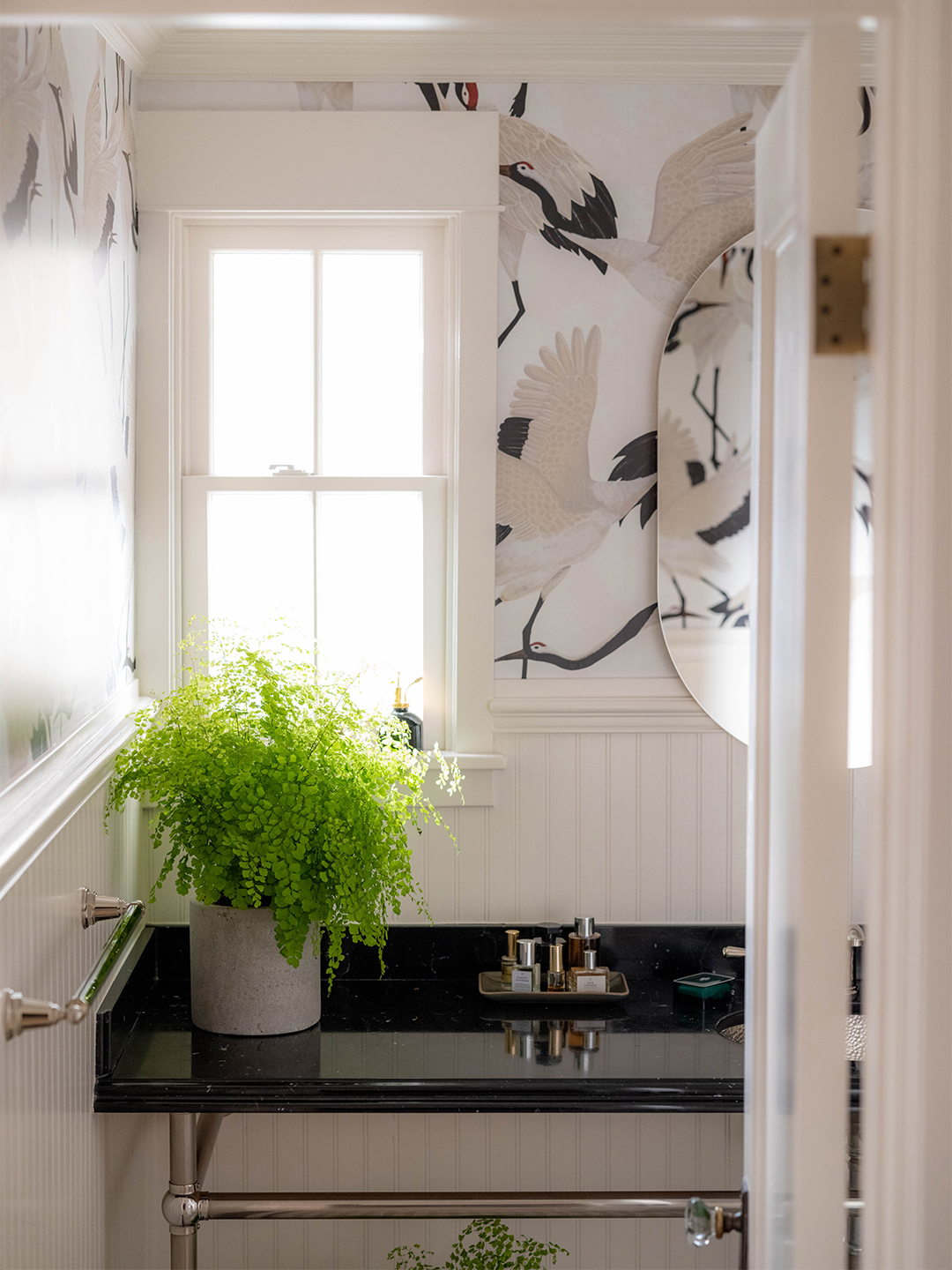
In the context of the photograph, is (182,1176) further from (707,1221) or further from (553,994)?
(707,1221)

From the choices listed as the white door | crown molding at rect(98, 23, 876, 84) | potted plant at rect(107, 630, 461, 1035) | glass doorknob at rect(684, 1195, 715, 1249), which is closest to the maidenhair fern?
potted plant at rect(107, 630, 461, 1035)

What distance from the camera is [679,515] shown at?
2.11 m

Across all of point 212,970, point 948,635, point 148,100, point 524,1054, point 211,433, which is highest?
point 148,100

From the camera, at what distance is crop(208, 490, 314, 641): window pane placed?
217 centimetres

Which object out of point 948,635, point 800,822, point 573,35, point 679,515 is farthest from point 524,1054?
point 573,35

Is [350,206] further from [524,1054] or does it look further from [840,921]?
[840,921]

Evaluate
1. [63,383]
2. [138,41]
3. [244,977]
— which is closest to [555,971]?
[244,977]

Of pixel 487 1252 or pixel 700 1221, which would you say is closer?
pixel 700 1221

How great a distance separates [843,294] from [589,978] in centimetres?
145

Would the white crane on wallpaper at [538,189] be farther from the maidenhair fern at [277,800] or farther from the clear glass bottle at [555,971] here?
the clear glass bottle at [555,971]

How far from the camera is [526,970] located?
202 centimetres

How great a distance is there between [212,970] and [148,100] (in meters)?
1.51

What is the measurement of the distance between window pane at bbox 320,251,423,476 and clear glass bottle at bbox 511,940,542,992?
0.89 metres

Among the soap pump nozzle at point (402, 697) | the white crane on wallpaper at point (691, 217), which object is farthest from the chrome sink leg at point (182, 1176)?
the white crane on wallpaper at point (691, 217)
